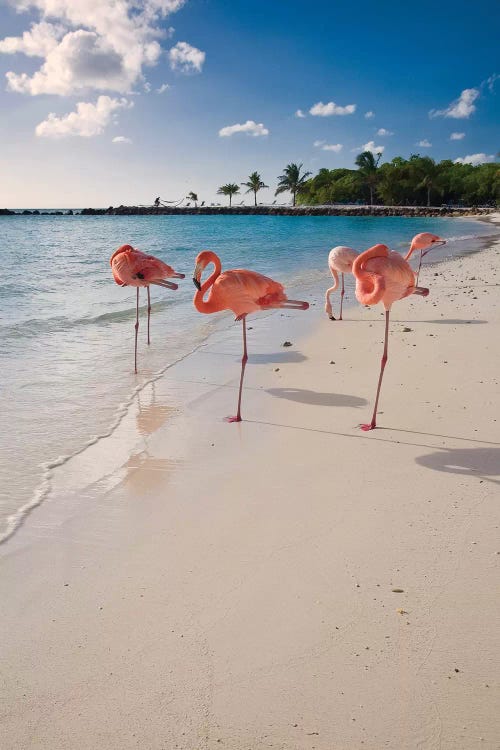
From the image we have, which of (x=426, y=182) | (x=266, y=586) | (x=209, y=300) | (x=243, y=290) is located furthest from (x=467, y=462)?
(x=426, y=182)

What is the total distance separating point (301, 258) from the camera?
979 inches

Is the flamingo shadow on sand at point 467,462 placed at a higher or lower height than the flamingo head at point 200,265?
lower

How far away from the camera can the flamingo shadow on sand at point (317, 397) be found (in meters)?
6.00

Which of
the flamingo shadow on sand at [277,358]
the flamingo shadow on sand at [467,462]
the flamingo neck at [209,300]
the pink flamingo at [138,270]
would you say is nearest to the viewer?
the flamingo shadow on sand at [467,462]

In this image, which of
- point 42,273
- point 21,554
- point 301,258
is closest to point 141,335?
point 21,554

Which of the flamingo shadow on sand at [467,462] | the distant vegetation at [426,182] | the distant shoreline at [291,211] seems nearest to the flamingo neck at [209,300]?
the flamingo shadow on sand at [467,462]

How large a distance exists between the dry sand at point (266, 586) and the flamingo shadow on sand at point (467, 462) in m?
0.02

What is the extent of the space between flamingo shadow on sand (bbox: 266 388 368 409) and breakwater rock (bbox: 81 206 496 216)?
238 feet

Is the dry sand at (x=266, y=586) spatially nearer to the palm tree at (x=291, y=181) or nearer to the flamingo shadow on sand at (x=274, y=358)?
the flamingo shadow on sand at (x=274, y=358)

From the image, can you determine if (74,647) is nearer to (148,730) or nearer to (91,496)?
(148,730)

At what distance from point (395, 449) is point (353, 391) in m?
1.65

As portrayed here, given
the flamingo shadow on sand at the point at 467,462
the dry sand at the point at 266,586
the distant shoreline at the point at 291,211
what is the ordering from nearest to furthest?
1. the dry sand at the point at 266,586
2. the flamingo shadow on sand at the point at 467,462
3. the distant shoreline at the point at 291,211

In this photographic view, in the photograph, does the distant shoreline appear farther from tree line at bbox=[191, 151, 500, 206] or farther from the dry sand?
the dry sand

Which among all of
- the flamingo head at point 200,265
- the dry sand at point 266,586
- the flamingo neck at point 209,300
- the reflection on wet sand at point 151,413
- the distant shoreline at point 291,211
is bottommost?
the dry sand at point 266,586
